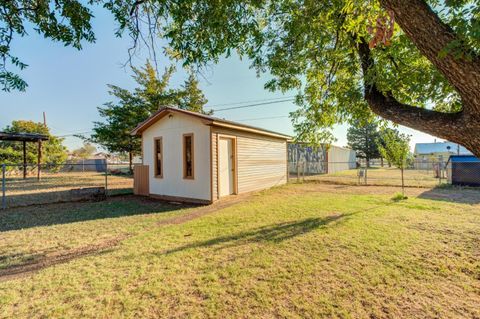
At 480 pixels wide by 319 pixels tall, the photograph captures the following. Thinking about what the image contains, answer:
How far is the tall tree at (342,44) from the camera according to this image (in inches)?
73.9

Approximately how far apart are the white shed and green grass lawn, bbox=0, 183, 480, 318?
2.48m

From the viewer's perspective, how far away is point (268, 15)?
5.36 metres

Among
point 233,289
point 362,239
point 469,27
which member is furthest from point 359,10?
point 233,289

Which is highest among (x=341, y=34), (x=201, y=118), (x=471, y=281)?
(x=341, y=34)

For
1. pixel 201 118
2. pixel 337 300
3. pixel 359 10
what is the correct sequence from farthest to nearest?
pixel 201 118 → pixel 359 10 → pixel 337 300

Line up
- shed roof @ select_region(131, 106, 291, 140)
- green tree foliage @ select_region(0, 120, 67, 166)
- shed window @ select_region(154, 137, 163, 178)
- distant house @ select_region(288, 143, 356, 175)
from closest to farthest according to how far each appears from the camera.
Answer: shed roof @ select_region(131, 106, 291, 140) → shed window @ select_region(154, 137, 163, 178) → green tree foliage @ select_region(0, 120, 67, 166) → distant house @ select_region(288, 143, 356, 175)

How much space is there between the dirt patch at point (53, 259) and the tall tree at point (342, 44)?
3130mm

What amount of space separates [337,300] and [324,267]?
0.76m

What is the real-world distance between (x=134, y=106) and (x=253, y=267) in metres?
19.6

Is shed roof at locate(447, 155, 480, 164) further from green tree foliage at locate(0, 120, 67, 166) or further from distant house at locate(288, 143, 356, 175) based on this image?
green tree foliage at locate(0, 120, 67, 166)

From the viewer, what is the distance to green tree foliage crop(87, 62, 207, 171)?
18.5 meters

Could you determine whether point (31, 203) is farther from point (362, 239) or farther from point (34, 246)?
point (362, 239)

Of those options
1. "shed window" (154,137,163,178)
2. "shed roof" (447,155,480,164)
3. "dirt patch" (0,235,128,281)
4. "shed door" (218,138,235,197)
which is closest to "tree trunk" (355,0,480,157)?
"dirt patch" (0,235,128,281)

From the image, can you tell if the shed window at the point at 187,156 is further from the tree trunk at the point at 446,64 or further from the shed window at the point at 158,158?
the tree trunk at the point at 446,64
